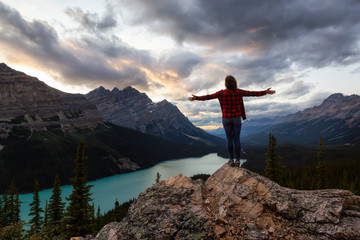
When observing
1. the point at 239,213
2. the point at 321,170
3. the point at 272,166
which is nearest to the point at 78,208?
the point at 239,213

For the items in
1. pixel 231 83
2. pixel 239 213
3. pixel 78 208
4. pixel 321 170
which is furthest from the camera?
pixel 321 170

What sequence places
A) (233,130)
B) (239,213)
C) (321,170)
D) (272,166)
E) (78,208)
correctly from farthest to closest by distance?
(321,170) → (272,166) → (78,208) → (233,130) → (239,213)

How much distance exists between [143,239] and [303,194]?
22.8 ft

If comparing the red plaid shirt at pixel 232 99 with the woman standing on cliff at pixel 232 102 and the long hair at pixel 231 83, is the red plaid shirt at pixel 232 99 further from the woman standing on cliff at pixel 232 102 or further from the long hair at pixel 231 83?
the long hair at pixel 231 83

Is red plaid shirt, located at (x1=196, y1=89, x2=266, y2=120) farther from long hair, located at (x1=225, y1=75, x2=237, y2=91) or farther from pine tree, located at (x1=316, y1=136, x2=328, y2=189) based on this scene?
pine tree, located at (x1=316, y1=136, x2=328, y2=189)

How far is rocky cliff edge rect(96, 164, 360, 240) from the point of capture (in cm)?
691

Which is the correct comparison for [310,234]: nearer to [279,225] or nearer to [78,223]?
[279,225]

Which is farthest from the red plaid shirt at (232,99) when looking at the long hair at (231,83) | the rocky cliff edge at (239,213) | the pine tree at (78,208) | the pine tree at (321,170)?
the pine tree at (321,170)

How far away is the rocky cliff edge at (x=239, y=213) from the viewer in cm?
691

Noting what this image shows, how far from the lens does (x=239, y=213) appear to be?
8.04 metres

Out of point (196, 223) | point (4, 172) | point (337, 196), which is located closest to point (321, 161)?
point (337, 196)

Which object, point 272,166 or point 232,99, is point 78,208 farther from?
point 272,166

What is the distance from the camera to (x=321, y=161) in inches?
2151

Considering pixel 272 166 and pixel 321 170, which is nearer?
pixel 272 166
